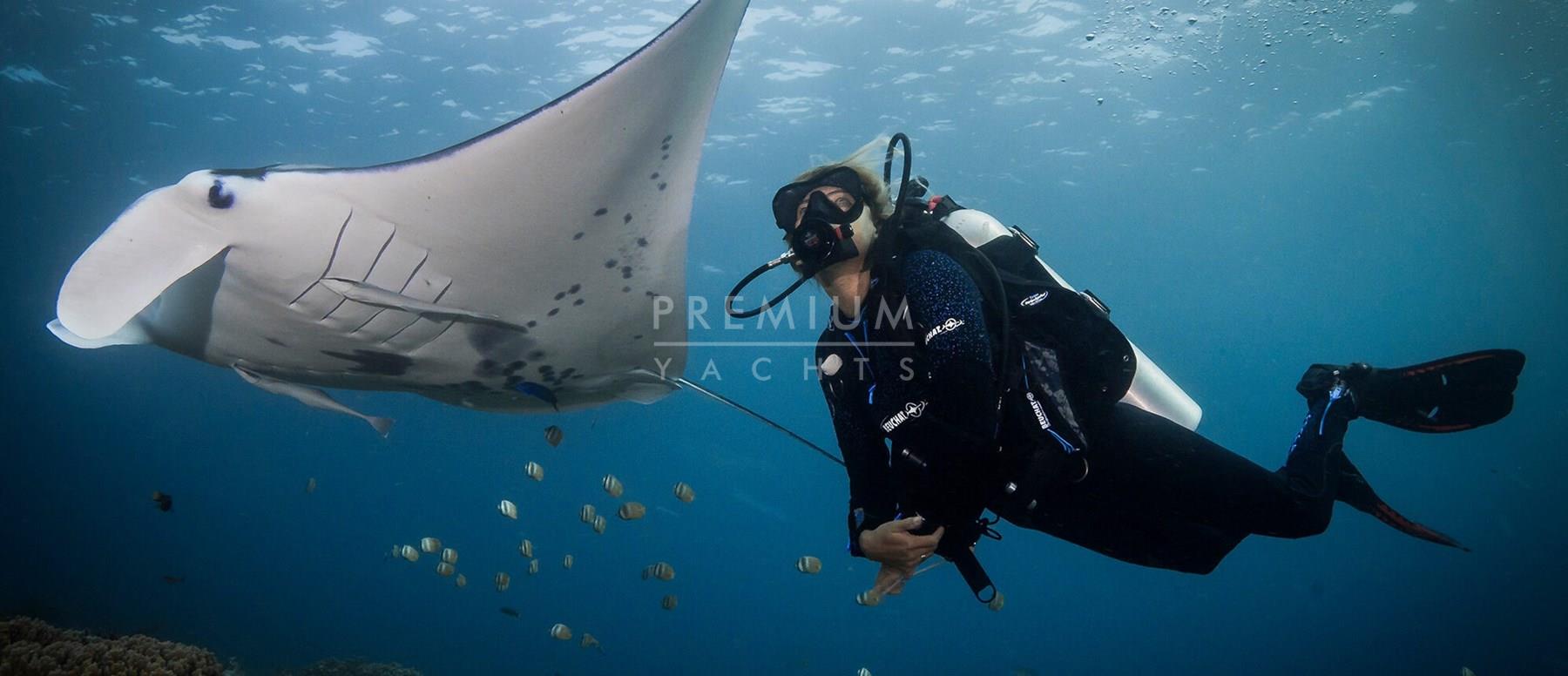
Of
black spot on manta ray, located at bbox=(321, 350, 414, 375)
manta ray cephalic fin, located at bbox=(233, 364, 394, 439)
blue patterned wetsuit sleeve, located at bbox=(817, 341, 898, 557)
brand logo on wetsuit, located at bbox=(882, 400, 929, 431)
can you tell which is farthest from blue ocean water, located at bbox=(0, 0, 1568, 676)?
brand logo on wetsuit, located at bbox=(882, 400, 929, 431)

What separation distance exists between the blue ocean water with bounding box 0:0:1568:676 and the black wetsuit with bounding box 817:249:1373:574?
342 inches

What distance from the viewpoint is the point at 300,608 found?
4803 centimetres

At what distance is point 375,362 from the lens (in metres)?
3.40

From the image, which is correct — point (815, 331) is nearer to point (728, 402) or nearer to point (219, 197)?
point (728, 402)

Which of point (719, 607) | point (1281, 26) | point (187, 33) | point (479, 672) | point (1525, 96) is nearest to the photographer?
point (187, 33)

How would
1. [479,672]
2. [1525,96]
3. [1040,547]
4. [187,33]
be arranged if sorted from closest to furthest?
[187,33] < [1525,96] < [479,672] < [1040,547]

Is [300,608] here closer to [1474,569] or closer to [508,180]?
[508,180]

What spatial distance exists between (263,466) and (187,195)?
64.9 meters

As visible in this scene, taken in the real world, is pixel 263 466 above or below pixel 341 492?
above

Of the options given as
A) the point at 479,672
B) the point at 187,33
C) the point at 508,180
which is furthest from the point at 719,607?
the point at 508,180

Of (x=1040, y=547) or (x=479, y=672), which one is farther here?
(x=1040, y=547)

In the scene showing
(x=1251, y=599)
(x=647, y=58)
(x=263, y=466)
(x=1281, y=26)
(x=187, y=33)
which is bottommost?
(x=1251, y=599)

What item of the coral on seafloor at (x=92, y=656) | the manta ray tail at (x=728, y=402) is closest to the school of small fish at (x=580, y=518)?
the manta ray tail at (x=728, y=402)

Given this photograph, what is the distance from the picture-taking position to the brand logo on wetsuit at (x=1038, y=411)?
7.59 feet
